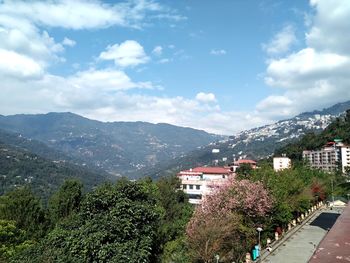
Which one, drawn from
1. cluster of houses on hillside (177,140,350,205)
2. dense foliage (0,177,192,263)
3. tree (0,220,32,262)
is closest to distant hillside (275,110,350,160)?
cluster of houses on hillside (177,140,350,205)

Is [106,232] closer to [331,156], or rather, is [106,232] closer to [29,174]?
[331,156]

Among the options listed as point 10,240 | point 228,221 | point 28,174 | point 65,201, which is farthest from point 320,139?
point 28,174

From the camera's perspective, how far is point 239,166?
89312 millimetres

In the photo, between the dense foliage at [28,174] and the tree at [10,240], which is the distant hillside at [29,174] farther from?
the tree at [10,240]

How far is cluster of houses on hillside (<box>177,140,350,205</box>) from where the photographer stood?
254ft

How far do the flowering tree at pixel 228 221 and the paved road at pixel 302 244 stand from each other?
234cm

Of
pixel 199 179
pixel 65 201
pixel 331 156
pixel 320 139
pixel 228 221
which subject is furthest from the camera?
pixel 320 139

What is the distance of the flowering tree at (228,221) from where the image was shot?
22625 mm

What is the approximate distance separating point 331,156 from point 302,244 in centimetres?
8880

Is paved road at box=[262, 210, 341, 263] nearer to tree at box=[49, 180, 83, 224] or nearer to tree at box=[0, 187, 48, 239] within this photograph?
tree at box=[49, 180, 83, 224]

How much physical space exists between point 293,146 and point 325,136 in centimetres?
1130

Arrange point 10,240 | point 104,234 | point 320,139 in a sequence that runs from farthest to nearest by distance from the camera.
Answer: point 320,139 < point 10,240 < point 104,234

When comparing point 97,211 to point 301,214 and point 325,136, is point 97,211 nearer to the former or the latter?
point 301,214

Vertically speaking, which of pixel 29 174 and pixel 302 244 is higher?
pixel 302 244
